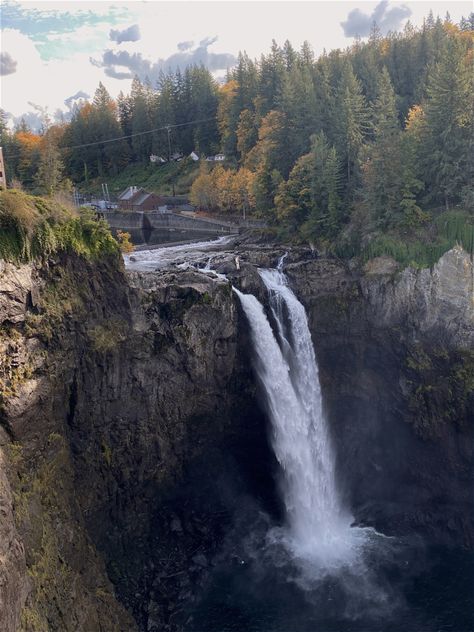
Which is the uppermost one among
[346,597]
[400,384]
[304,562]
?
[400,384]

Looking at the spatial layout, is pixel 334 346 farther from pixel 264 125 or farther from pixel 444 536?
pixel 264 125

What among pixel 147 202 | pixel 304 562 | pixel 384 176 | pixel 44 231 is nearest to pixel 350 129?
pixel 384 176

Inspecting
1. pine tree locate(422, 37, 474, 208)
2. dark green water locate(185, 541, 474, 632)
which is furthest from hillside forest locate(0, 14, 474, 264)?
dark green water locate(185, 541, 474, 632)

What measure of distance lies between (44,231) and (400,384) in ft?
83.1

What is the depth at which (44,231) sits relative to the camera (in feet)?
83.6

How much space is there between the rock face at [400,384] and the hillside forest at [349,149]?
8.76 ft

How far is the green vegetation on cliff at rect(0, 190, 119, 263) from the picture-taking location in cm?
2380

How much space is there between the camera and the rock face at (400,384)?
115 feet

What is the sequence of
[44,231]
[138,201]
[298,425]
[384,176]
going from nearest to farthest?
[44,231], [298,425], [384,176], [138,201]

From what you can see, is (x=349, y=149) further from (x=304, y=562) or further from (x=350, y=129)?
(x=304, y=562)

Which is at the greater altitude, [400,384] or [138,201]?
[138,201]

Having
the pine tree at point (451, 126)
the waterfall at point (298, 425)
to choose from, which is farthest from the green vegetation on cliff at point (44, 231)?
the pine tree at point (451, 126)

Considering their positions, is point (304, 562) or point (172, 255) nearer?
point (304, 562)

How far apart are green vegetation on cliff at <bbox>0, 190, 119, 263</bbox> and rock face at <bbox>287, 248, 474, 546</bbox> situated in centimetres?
1535
